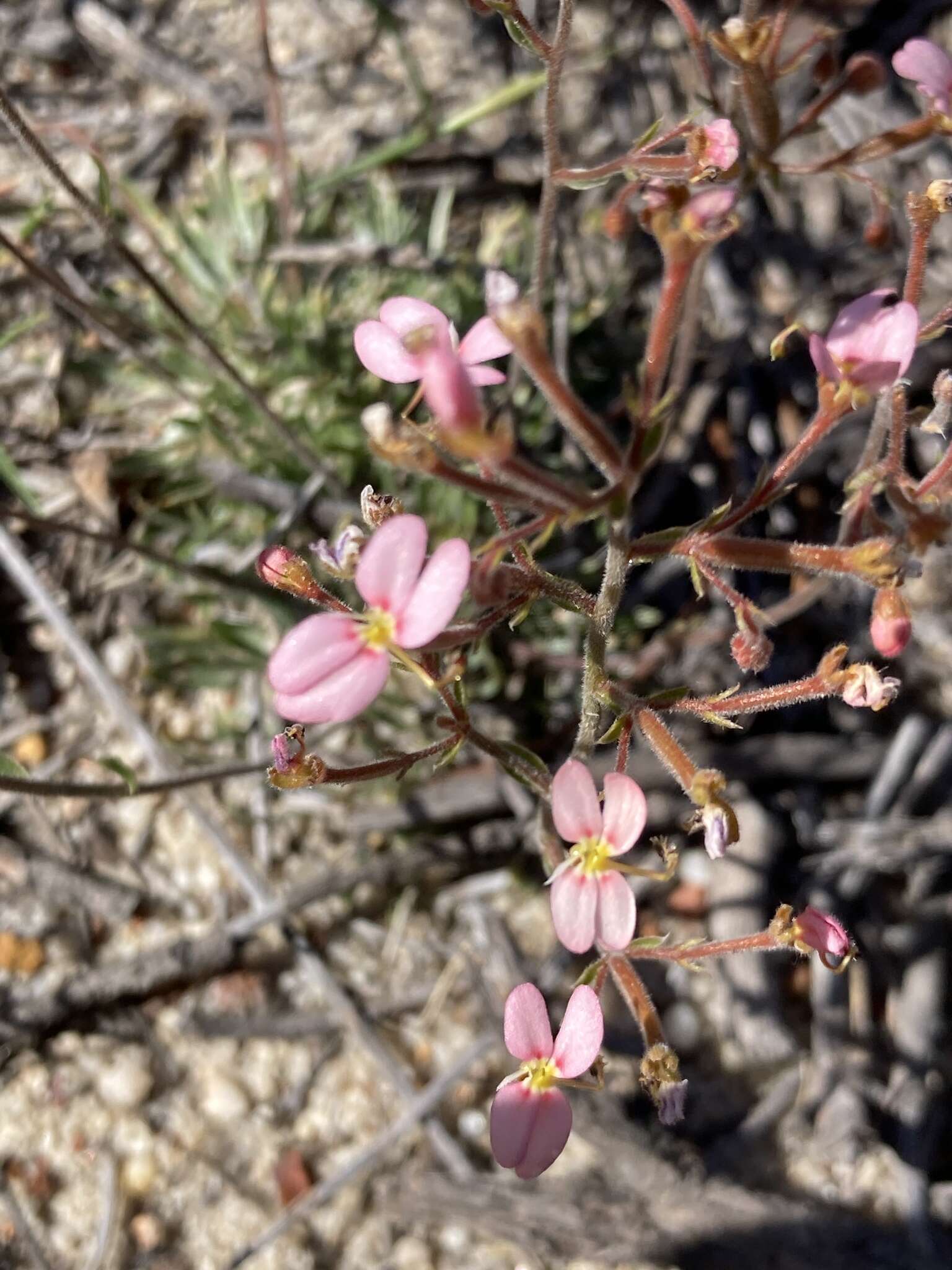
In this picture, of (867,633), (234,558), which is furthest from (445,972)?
(867,633)

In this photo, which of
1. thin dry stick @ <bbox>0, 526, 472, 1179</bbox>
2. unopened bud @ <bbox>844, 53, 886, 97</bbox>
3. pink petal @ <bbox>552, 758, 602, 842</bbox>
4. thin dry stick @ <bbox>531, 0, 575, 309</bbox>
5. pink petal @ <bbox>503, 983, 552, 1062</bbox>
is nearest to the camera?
pink petal @ <bbox>552, 758, 602, 842</bbox>

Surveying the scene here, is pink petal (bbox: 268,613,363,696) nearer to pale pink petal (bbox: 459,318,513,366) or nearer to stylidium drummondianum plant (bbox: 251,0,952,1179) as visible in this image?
stylidium drummondianum plant (bbox: 251,0,952,1179)

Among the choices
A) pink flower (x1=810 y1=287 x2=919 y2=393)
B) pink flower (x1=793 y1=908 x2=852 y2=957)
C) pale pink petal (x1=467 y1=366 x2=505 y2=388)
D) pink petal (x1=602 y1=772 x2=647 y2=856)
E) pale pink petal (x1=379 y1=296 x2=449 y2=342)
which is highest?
pale pink petal (x1=379 y1=296 x2=449 y2=342)

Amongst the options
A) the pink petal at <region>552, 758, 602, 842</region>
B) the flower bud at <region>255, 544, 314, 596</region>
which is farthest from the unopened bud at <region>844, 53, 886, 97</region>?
the pink petal at <region>552, 758, 602, 842</region>

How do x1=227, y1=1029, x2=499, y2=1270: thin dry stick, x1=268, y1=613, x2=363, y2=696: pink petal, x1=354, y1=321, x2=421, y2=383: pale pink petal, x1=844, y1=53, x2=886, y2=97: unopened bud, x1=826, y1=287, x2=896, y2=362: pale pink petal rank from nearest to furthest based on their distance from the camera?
x1=268, y1=613, x2=363, y2=696: pink petal, x1=826, y1=287, x2=896, y2=362: pale pink petal, x1=354, y1=321, x2=421, y2=383: pale pink petal, x1=844, y1=53, x2=886, y2=97: unopened bud, x1=227, y1=1029, x2=499, y2=1270: thin dry stick

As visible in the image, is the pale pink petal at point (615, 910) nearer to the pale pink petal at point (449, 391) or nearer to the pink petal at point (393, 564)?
the pink petal at point (393, 564)

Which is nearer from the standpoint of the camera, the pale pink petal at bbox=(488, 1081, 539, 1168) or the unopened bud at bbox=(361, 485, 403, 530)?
the pale pink petal at bbox=(488, 1081, 539, 1168)

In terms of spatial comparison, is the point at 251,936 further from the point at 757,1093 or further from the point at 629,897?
the point at 629,897

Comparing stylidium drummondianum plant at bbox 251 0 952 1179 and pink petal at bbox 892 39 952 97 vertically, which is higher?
pink petal at bbox 892 39 952 97
